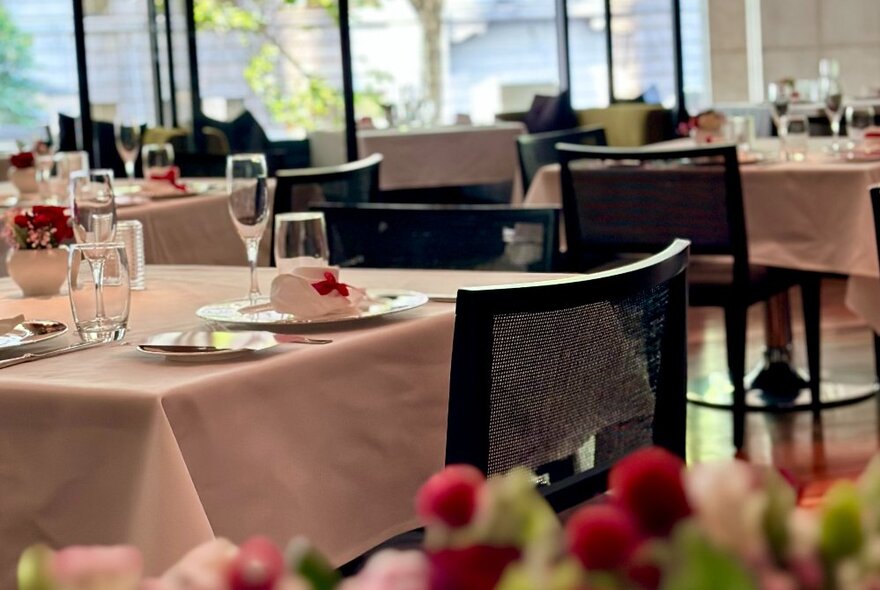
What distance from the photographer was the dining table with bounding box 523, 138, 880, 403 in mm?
3750

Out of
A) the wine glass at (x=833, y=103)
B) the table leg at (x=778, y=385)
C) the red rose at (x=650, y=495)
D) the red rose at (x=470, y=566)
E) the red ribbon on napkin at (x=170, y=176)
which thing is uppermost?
the wine glass at (x=833, y=103)

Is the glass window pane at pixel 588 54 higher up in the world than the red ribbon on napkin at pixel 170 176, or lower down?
higher up

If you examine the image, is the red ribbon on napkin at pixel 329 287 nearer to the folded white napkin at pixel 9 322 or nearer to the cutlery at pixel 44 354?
the cutlery at pixel 44 354

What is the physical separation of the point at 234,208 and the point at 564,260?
216cm

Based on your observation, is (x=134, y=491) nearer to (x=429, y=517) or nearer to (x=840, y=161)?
(x=429, y=517)

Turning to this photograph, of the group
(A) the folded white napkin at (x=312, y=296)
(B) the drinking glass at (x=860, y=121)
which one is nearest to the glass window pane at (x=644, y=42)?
(B) the drinking glass at (x=860, y=121)

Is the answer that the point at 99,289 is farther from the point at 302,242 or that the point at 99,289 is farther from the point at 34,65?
the point at 34,65

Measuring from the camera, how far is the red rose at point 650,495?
424 mm

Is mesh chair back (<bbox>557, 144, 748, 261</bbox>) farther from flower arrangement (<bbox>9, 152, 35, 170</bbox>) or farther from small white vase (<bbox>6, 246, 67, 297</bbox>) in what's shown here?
small white vase (<bbox>6, 246, 67, 297</bbox>)

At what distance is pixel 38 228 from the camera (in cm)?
208

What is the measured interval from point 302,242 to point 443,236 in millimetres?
700

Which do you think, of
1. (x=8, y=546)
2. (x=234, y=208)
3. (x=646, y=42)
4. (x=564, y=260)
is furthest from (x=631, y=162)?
(x=646, y=42)

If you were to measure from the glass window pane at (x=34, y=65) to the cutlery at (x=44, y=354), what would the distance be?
807cm

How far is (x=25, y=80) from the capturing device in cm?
976
